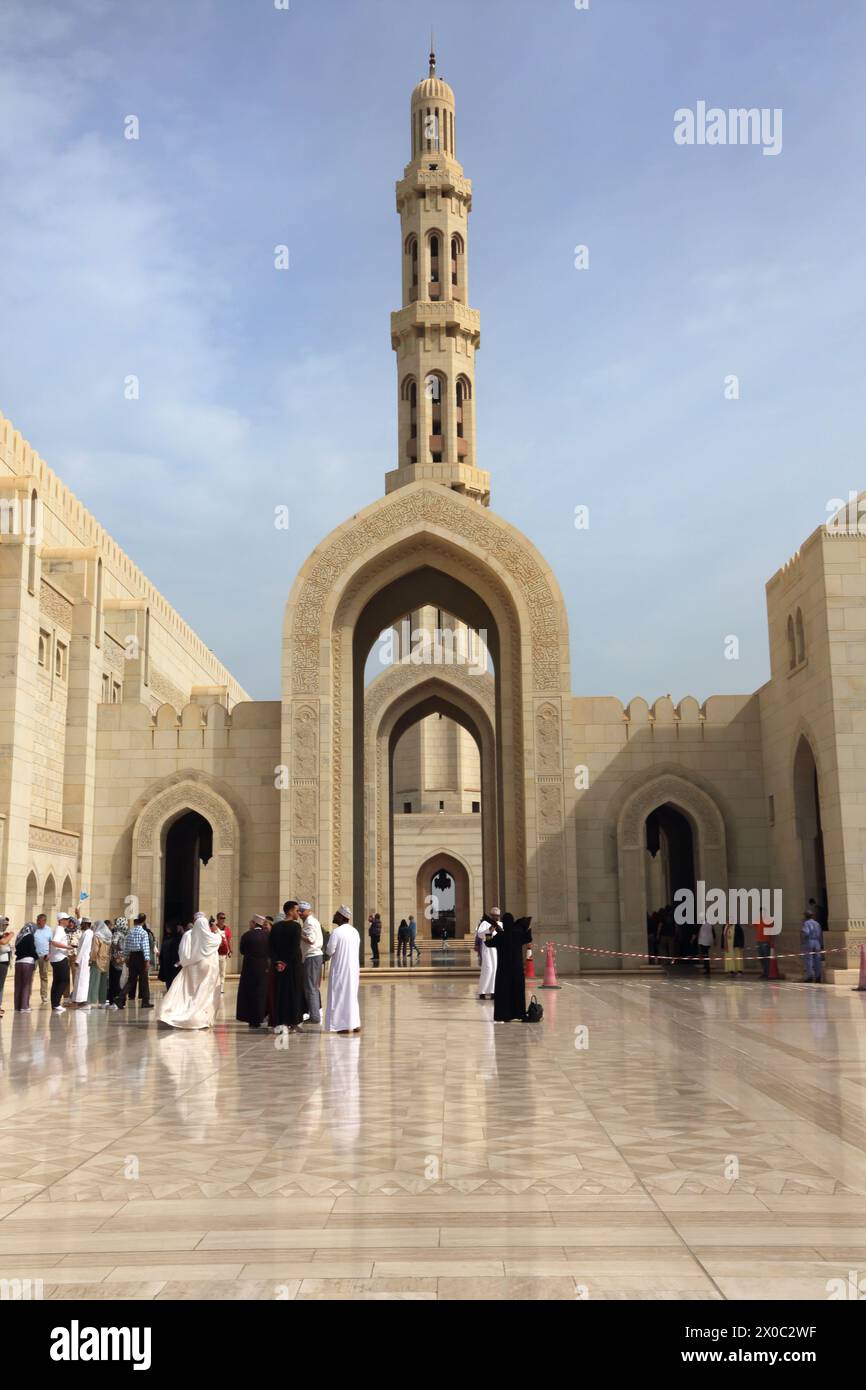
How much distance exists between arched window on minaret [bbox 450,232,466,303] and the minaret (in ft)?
0.08

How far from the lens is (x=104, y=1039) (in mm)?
11148

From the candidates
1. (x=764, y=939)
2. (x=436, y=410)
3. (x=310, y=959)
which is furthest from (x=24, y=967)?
(x=436, y=410)

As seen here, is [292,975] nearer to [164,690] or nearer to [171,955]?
[171,955]

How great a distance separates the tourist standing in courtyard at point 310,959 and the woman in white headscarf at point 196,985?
2.96ft

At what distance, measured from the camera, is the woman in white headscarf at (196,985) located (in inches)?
471

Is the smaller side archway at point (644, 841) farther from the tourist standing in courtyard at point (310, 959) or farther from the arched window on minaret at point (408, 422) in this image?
the arched window on minaret at point (408, 422)

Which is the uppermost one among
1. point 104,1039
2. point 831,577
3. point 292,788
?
point 831,577

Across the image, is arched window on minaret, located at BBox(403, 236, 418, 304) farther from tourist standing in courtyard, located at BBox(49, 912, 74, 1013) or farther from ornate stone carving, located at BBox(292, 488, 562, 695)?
tourist standing in courtyard, located at BBox(49, 912, 74, 1013)

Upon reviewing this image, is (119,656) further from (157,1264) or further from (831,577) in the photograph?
(157,1264)

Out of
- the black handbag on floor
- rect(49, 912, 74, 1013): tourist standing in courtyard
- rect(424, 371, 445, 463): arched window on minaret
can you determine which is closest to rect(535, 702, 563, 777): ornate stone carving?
rect(49, 912, 74, 1013): tourist standing in courtyard

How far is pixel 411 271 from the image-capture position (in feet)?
98.7

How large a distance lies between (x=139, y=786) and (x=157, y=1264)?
726 inches

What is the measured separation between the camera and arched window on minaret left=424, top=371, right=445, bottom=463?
29141mm

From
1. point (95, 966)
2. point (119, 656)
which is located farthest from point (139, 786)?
point (95, 966)
